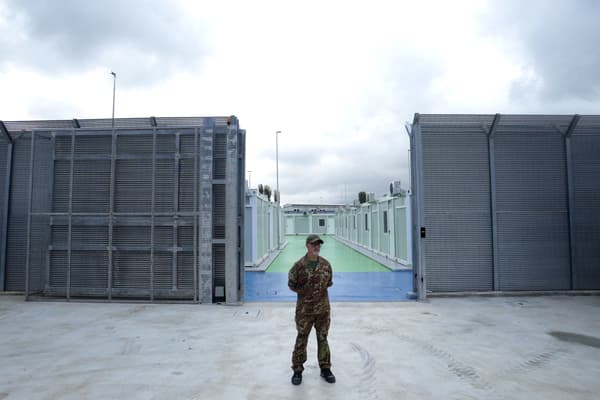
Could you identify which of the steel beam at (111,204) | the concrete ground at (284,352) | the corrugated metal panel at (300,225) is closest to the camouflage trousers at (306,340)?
the concrete ground at (284,352)

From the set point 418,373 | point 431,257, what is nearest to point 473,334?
point 418,373

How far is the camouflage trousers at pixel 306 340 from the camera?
371 cm

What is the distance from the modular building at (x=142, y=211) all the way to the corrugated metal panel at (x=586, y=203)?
7.94 m

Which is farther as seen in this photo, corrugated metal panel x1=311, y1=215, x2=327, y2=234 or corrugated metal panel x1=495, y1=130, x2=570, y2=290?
corrugated metal panel x1=311, y1=215, x2=327, y2=234

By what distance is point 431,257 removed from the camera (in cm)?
823

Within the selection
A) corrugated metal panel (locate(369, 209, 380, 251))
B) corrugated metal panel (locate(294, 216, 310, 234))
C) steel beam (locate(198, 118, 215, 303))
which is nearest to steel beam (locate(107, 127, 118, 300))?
steel beam (locate(198, 118, 215, 303))

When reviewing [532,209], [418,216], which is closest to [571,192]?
[532,209]

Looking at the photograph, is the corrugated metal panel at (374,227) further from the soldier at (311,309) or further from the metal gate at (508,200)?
the soldier at (311,309)

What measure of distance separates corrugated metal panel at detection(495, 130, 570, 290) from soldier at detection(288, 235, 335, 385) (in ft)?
20.6

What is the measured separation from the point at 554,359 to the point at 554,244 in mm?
4940

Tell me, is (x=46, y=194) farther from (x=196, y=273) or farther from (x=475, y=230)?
(x=475, y=230)

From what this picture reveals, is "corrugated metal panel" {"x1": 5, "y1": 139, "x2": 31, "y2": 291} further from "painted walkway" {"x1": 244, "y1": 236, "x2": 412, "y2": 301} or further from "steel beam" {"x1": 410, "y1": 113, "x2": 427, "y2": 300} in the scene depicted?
"steel beam" {"x1": 410, "y1": 113, "x2": 427, "y2": 300}

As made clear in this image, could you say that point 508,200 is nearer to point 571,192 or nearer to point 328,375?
point 571,192

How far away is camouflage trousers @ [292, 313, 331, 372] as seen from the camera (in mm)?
3711
